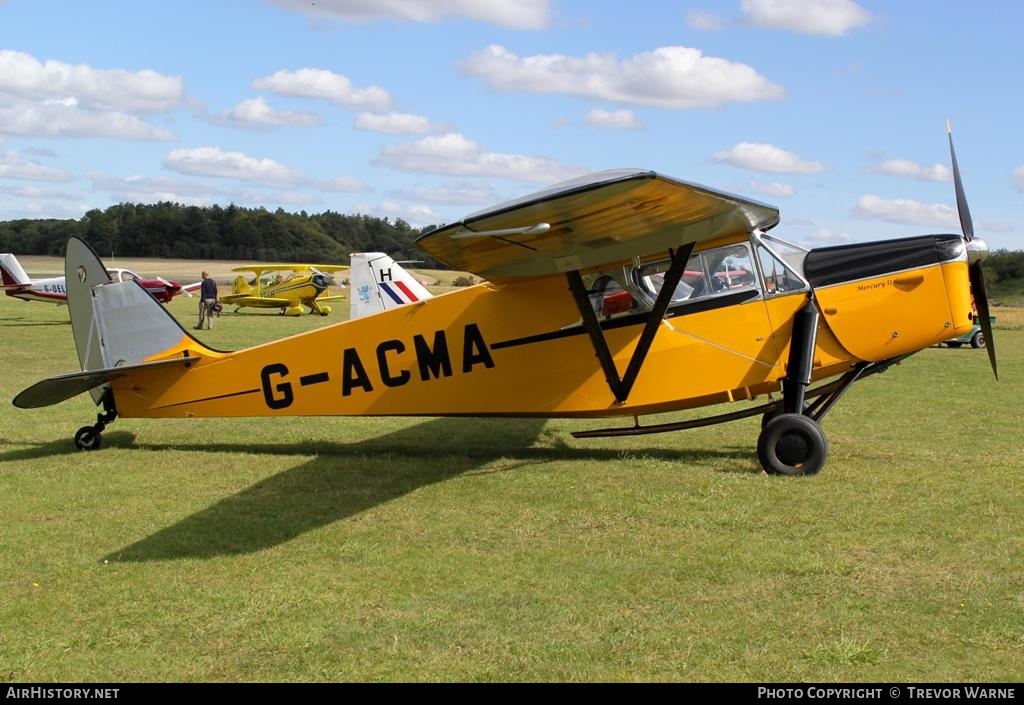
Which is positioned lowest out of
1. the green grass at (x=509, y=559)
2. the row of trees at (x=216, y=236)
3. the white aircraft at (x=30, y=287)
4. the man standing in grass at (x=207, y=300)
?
the green grass at (x=509, y=559)

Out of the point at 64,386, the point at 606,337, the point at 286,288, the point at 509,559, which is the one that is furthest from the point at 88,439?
the point at 286,288

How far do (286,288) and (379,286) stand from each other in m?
20.7

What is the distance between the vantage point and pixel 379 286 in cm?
1856

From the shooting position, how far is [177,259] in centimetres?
10456

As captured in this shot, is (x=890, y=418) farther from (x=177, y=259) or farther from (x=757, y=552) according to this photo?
(x=177, y=259)

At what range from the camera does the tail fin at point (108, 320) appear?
9805 millimetres

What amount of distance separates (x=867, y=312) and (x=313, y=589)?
5.58 m

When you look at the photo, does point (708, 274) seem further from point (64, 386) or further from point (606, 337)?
point (64, 386)

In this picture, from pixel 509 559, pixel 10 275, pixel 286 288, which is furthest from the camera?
pixel 286 288

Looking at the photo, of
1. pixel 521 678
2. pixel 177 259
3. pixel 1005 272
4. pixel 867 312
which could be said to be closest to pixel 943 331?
pixel 867 312

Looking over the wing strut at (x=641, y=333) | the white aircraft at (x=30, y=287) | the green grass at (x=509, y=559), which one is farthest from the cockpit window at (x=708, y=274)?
the white aircraft at (x=30, y=287)

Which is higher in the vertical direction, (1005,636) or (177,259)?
(177,259)

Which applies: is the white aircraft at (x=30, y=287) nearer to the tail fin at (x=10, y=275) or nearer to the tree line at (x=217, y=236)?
the tail fin at (x=10, y=275)

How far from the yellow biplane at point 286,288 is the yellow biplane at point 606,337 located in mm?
27990
